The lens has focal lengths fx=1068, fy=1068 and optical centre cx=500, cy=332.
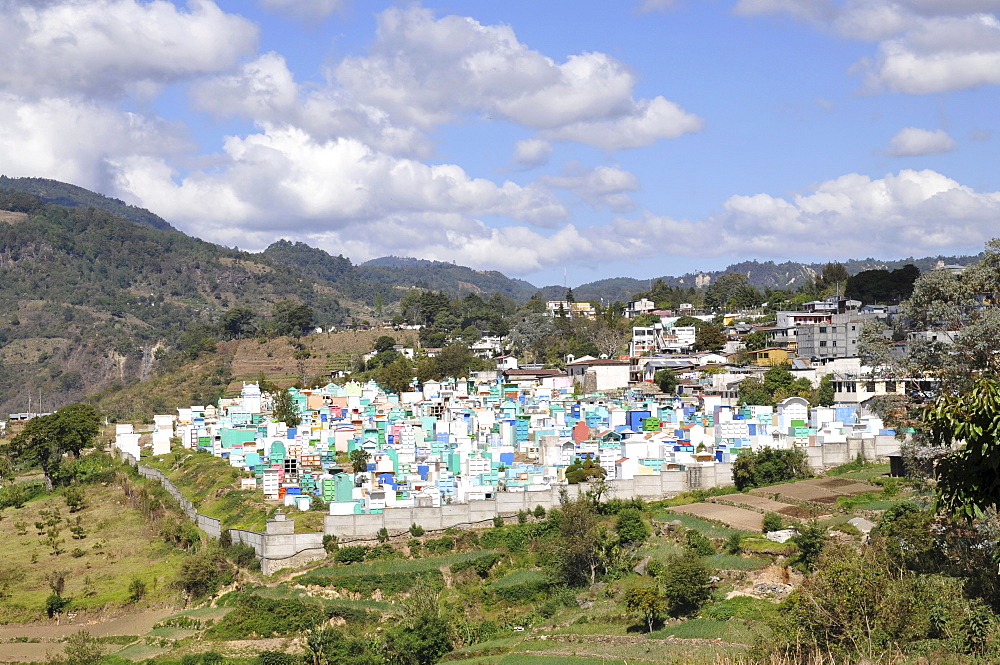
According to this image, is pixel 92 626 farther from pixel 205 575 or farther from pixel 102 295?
pixel 102 295

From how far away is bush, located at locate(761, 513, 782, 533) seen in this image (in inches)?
780

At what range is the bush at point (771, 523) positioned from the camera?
780 inches

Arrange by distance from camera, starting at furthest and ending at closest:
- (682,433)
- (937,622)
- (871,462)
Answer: (682,433), (871,462), (937,622)

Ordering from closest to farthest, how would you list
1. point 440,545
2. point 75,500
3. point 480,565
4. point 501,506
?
point 480,565, point 440,545, point 501,506, point 75,500

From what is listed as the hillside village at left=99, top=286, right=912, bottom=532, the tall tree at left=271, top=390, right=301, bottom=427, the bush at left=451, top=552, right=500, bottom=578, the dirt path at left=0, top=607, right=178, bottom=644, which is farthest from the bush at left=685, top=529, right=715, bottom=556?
the tall tree at left=271, top=390, right=301, bottom=427

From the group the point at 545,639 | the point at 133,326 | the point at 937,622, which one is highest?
the point at 133,326

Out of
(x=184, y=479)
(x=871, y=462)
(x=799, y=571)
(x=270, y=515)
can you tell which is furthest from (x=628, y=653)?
(x=184, y=479)

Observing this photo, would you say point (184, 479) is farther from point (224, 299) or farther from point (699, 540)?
point (224, 299)

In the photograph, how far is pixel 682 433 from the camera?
92.4 ft

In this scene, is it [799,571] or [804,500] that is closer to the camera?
[799,571]

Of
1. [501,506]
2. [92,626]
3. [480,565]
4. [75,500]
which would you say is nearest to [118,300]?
[75,500]

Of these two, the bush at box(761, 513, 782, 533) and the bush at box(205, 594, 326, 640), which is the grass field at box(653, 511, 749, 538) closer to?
the bush at box(761, 513, 782, 533)

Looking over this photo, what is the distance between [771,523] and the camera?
19859 millimetres

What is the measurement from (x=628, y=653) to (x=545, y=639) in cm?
225
